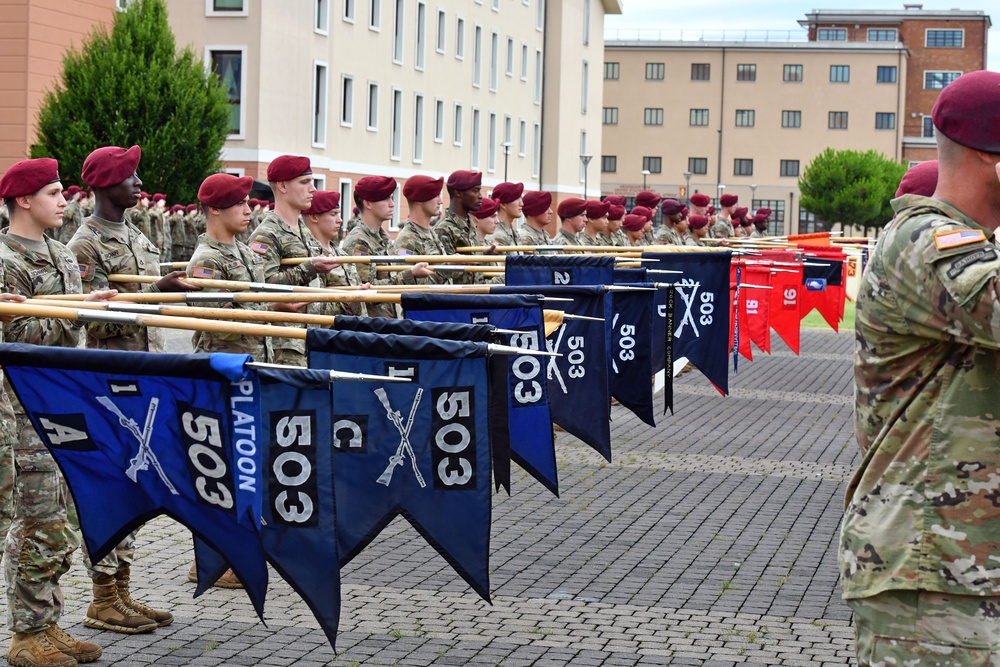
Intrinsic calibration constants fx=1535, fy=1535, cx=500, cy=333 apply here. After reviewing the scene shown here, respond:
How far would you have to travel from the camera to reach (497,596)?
8531mm

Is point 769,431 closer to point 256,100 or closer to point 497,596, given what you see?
point 497,596

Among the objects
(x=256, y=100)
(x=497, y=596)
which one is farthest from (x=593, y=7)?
(x=497, y=596)

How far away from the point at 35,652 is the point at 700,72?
111 m

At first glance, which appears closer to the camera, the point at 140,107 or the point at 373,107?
the point at 140,107

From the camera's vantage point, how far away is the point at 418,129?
62844 millimetres

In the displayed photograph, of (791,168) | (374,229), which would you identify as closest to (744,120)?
(791,168)

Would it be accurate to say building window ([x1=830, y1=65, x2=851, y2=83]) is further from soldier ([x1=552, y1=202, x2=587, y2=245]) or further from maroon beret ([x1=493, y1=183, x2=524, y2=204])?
maroon beret ([x1=493, y1=183, x2=524, y2=204])

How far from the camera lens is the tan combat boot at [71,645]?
6.95 meters

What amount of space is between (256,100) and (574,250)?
110ft

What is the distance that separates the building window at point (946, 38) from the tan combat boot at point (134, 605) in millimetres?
125870

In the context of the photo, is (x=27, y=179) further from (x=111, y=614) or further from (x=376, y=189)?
(x=376, y=189)

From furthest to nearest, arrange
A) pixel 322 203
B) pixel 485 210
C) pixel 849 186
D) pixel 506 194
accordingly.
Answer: pixel 849 186
pixel 506 194
pixel 485 210
pixel 322 203

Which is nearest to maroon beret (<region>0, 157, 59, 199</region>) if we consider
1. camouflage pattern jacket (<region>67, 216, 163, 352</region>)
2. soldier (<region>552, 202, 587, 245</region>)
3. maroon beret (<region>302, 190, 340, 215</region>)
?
camouflage pattern jacket (<region>67, 216, 163, 352</region>)

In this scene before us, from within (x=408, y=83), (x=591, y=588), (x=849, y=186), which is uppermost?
(x=408, y=83)
